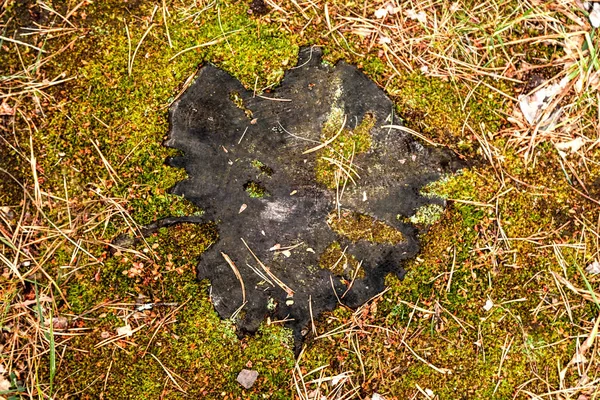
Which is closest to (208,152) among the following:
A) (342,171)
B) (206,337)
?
(342,171)

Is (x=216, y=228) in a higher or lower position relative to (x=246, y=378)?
higher

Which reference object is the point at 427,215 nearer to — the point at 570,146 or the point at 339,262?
the point at 339,262

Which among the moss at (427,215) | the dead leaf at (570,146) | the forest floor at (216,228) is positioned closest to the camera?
the forest floor at (216,228)

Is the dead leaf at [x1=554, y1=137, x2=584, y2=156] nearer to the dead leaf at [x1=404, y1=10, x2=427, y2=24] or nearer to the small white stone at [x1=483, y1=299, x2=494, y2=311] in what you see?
the small white stone at [x1=483, y1=299, x2=494, y2=311]

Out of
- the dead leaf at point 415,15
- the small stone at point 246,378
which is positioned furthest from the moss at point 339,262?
the dead leaf at point 415,15

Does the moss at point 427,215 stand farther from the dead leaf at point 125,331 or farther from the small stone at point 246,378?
the dead leaf at point 125,331

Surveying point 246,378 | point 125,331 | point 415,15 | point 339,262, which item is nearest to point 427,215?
point 339,262
